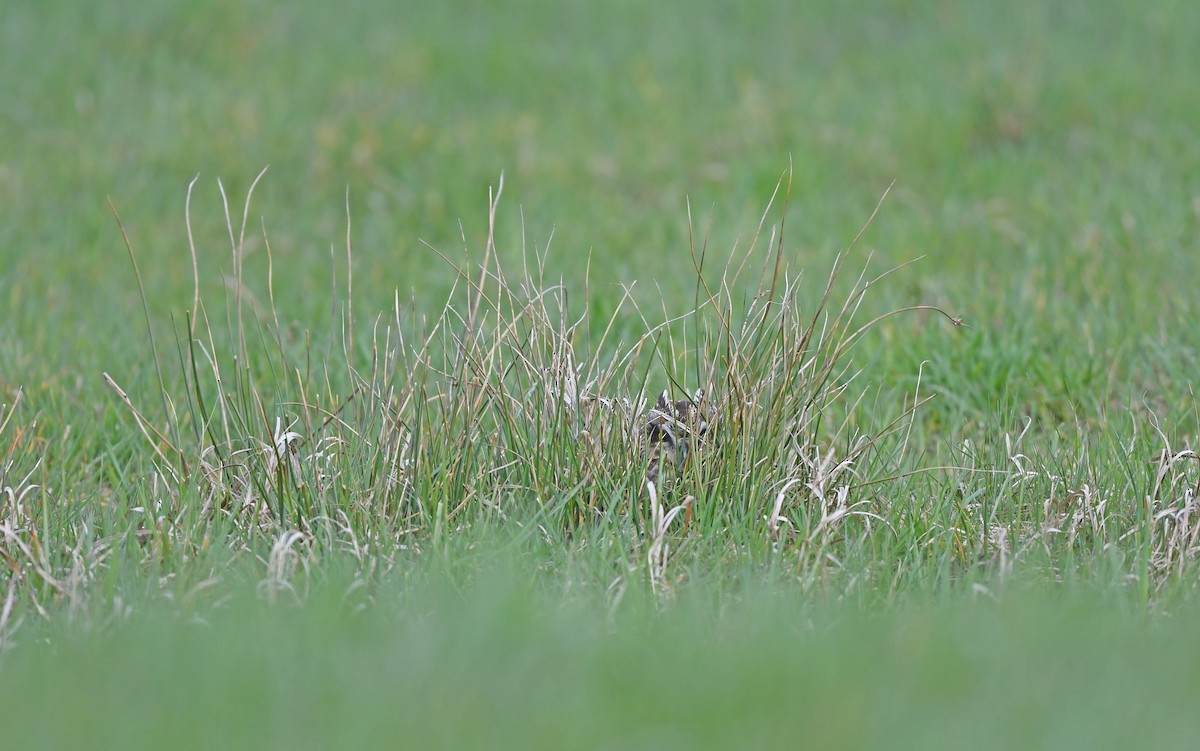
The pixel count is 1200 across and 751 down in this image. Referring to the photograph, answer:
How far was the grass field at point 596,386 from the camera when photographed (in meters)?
1.99

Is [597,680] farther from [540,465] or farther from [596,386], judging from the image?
[596,386]

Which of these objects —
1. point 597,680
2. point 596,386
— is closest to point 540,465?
point 596,386

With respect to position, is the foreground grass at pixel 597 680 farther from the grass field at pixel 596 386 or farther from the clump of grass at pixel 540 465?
the clump of grass at pixel 540 465

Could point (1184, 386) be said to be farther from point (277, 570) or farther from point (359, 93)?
point (359, 93)

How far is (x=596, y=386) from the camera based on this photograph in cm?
370

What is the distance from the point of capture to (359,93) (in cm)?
786

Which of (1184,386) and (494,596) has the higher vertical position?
(494,596)

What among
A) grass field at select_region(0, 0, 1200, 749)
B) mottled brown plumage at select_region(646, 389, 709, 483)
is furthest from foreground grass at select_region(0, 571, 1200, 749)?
mottled brown plumage at select_region(646, 389, 709, 483)

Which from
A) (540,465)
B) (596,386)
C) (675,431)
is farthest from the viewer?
(596,386)

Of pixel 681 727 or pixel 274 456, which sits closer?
pixel 681 727

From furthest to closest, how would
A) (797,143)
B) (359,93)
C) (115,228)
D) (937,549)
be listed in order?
(359,93)
(797,143)
(115,228)
(937,549)

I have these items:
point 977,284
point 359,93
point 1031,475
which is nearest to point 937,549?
point 1031,475

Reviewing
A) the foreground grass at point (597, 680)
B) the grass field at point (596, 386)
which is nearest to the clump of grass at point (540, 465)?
the grass field at point (596, 386)

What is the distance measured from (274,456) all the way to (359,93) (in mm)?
5323
